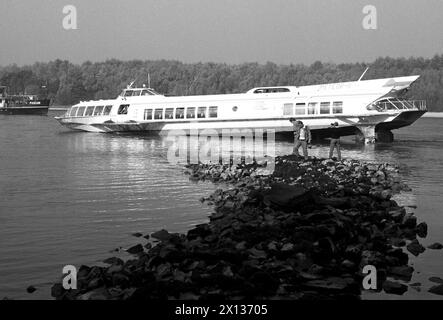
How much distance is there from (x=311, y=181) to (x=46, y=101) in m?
104

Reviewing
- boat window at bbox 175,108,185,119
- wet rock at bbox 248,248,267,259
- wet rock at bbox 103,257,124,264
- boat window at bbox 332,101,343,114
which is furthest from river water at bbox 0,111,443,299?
boat window at bbox 175,108,185,119

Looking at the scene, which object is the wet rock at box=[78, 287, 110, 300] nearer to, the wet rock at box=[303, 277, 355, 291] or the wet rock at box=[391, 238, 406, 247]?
the wet rock at box=[303, 277, 355, 291]

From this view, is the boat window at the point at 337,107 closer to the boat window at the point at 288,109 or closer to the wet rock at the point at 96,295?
the boat window at the point at 288,109

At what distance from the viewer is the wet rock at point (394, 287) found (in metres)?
10.1

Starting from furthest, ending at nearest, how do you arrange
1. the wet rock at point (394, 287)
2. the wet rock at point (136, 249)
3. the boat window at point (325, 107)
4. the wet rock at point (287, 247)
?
the boat window at point (325, 107) → the wet rock at point (136, 249) → the wet rock at point (287, 247) → the wet rock at point (394, 287)

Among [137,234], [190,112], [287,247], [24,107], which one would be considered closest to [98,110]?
[190,112]

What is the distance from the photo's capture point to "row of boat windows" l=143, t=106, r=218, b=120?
49.3 meters

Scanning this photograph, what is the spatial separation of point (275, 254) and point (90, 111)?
161ft

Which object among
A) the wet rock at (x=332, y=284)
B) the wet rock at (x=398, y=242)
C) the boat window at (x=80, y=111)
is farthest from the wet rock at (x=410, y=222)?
the boat window at (x=80, y=111)

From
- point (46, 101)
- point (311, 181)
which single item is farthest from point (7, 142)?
point (46, 101)

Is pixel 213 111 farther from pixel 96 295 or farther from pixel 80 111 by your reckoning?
pixel 96 295

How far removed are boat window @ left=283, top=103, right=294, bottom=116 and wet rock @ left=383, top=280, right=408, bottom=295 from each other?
36.8m

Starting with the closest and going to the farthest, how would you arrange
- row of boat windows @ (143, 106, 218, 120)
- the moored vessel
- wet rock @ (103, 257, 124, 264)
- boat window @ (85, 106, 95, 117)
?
wet rock @ (103, 257, 124, 264) → the moored vessel → row of boat windows @ (143, 106, 218, 120) → boat window @ (85, 106, 95, 117)

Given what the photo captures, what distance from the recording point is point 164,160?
34406 millimetres
